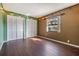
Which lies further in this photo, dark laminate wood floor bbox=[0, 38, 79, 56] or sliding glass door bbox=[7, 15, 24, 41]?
sliding glass door bbox=[7, 15, 24, 41]

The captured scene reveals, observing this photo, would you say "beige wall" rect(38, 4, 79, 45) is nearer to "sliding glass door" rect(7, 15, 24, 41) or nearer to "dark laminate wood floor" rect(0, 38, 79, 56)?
"dark laminate wood floor" rect(0, 38, 79, 56)

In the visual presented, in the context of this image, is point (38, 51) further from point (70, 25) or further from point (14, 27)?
point (14, 27)

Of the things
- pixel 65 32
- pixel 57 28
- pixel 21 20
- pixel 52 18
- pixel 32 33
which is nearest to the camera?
pixel 65 32

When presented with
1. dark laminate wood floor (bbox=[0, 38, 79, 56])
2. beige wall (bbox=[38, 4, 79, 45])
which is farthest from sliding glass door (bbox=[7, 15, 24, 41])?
beige wall (bbox=[38, 4, 79, 45])

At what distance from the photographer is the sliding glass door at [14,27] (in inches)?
298

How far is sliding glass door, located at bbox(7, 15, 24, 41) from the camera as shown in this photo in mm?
7559

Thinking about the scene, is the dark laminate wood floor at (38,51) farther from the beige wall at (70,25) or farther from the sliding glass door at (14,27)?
the sliding glass door at (14,27)

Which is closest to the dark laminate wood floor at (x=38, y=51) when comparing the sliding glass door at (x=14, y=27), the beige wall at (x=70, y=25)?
the beige wall at (x=70, y=25)

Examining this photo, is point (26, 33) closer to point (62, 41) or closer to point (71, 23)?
point (62, 41)

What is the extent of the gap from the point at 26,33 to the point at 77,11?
5573 millimetres

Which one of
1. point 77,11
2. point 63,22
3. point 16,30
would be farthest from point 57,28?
point 16,30

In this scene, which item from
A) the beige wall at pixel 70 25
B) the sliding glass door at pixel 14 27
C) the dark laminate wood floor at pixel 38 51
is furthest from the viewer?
the sliding glass door at pixel 14 27

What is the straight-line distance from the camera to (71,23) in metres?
5.91

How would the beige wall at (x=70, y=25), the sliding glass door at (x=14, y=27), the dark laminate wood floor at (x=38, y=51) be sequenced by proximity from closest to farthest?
1. the dark laminate wood floor at (x=38, y=51)
2. the beige wall at (x=70, y=25)
3. the sliding glass door at (x=14, y=27)
